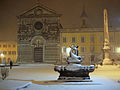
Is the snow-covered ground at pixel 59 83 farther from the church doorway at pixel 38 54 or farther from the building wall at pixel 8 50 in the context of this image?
the building wall at pixel 8 50

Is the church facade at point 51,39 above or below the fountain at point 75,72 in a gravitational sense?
above

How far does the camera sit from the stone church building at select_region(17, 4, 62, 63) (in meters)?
56.2

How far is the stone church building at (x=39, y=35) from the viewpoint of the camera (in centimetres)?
5619

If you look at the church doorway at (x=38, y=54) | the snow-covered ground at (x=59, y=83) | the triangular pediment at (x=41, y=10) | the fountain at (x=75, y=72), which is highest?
the triangular pediment at (x=41, y=10)

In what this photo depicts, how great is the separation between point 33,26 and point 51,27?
409 centimetres

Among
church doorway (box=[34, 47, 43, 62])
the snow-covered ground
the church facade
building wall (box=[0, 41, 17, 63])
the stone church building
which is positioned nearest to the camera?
the snow-covered ground

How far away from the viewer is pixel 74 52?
19719mm

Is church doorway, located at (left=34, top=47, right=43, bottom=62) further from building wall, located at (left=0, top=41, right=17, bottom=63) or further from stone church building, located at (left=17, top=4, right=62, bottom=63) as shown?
building wall, located at (left=0, top=41, right=17, bottom=63)

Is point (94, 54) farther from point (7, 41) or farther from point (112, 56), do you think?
point (7, 41)

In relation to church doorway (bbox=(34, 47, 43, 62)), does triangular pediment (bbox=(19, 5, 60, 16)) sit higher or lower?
higher

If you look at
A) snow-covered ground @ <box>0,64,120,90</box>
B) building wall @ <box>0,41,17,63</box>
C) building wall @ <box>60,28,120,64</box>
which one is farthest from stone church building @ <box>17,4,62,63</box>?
snow-covered ground @ <box>0,64,120,90</box>

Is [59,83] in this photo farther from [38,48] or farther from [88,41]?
[38,48]

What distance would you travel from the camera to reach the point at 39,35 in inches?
2238

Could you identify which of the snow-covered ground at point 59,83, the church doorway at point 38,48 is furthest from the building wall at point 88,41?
the snow-covered ground at point 59,83
